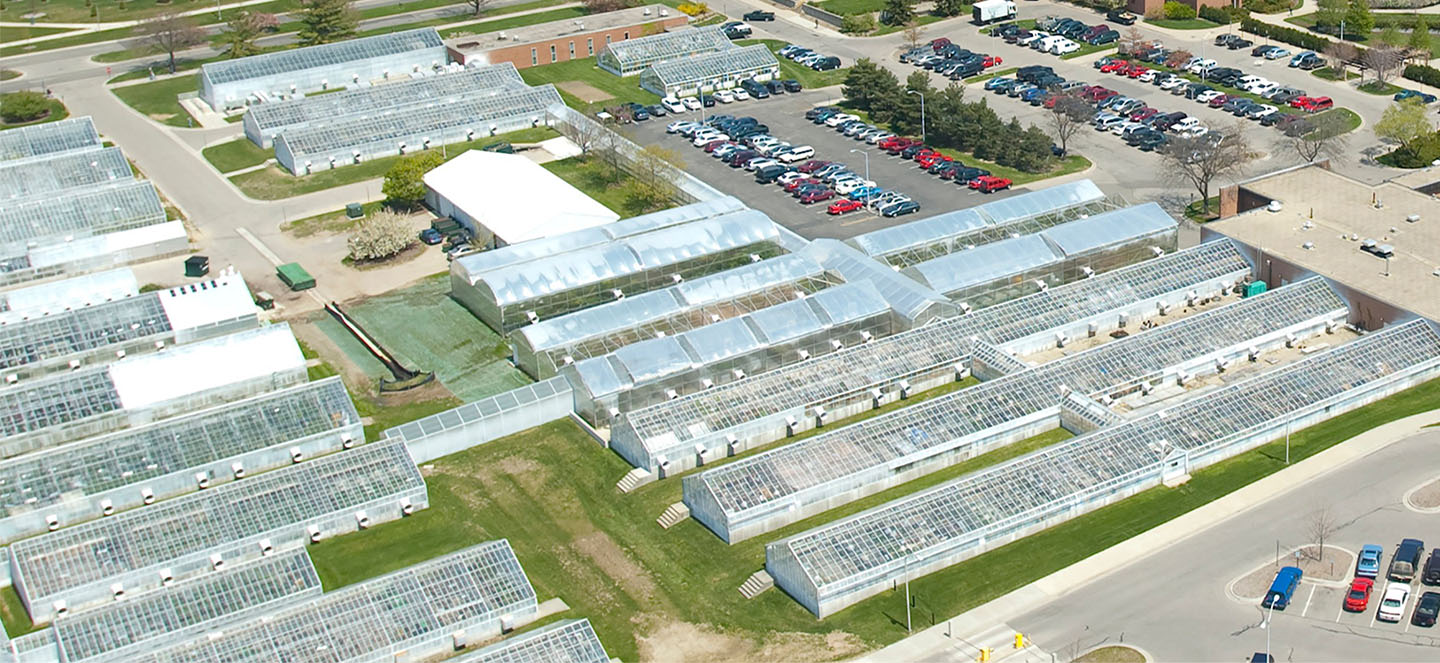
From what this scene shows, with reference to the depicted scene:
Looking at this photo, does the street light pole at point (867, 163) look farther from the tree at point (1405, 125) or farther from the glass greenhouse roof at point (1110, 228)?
the tree at point (1405, 125)

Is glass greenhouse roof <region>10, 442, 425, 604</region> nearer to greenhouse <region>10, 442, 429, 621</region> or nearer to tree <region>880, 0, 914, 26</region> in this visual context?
greenhouse <region>10, 442, 429, 621</region>

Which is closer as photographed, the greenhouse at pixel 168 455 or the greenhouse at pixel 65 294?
the greenhouse at pixel 168 455

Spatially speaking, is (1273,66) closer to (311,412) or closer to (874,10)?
(874,10)

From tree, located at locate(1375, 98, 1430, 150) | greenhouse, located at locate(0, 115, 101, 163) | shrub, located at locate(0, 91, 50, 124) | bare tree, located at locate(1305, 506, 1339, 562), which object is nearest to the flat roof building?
tree, located at locate(1375, 98, 1430, 150)

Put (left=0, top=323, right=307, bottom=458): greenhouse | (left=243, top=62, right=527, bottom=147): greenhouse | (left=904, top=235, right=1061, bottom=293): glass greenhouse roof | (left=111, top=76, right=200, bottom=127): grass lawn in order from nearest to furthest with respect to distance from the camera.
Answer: (left=0, top=323, right=307, bottom=458): greenhouse
(left=904, top=235, right=1061, bottom=293): glass greenhouse roof
(left=243, top=62, right=527, bottom=147): greenhouse
(left=111, top=76, right=200, bottom=127): grass lawn

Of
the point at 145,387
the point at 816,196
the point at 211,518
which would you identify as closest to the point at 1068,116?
the point at 816,196

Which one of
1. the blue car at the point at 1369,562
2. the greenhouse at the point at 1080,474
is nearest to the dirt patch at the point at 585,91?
the greenhouse at the point at 1080,474
